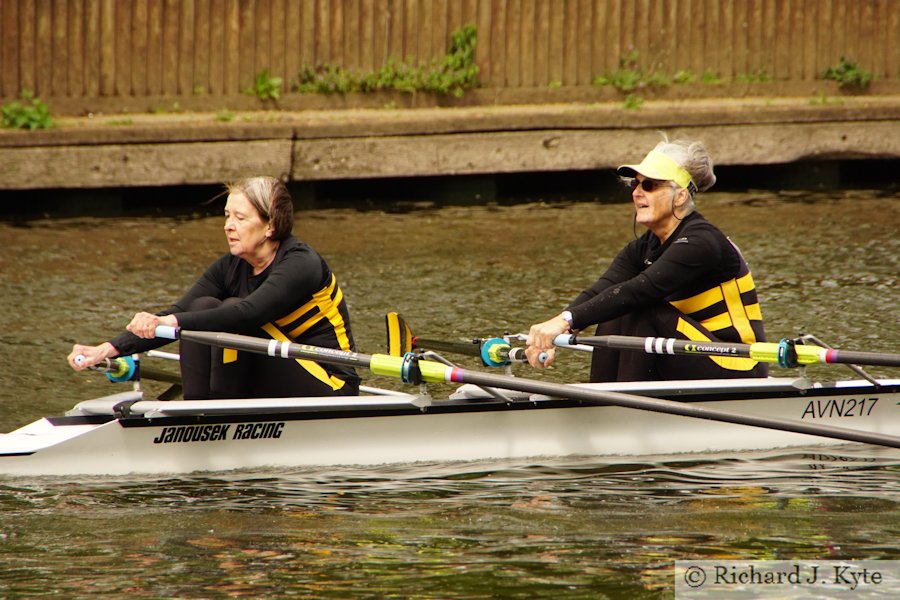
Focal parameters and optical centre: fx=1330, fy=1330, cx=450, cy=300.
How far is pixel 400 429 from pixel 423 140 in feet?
22.1

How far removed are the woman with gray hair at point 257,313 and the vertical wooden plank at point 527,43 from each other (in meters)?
7.43

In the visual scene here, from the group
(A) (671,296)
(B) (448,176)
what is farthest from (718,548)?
(B) (448,176)

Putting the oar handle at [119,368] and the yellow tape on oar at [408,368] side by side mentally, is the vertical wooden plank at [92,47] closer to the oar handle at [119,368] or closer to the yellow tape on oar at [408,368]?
the oar handle at [119,368]

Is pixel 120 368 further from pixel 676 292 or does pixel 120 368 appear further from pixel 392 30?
pixel 392 30

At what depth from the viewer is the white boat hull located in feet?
18.8

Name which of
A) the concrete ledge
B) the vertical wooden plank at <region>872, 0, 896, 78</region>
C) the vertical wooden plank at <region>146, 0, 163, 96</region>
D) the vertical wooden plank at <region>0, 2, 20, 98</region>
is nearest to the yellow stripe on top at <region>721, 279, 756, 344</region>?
the concrete ledge

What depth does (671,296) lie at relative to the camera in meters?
5.94

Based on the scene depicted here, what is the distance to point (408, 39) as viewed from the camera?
1279 centimetres

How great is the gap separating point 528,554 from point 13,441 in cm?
238

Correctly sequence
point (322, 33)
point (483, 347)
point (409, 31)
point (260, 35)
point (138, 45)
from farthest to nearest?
point (409, 31) < point (322, 33) < point (260, 35) < point (138, 45) < point (483, 347)

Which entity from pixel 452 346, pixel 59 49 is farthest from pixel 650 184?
pixel 59 49

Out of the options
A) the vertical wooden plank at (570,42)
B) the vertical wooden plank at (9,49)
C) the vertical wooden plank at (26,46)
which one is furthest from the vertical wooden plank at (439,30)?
the vertical wooden plank at (9,49)

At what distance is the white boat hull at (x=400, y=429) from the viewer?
226 inches

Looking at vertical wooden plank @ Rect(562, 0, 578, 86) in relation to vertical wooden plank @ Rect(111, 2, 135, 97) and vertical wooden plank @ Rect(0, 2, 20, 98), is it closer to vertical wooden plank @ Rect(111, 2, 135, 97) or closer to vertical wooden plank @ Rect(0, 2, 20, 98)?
vertical wooden plank @ Rect(111, 2, 135, 97)
